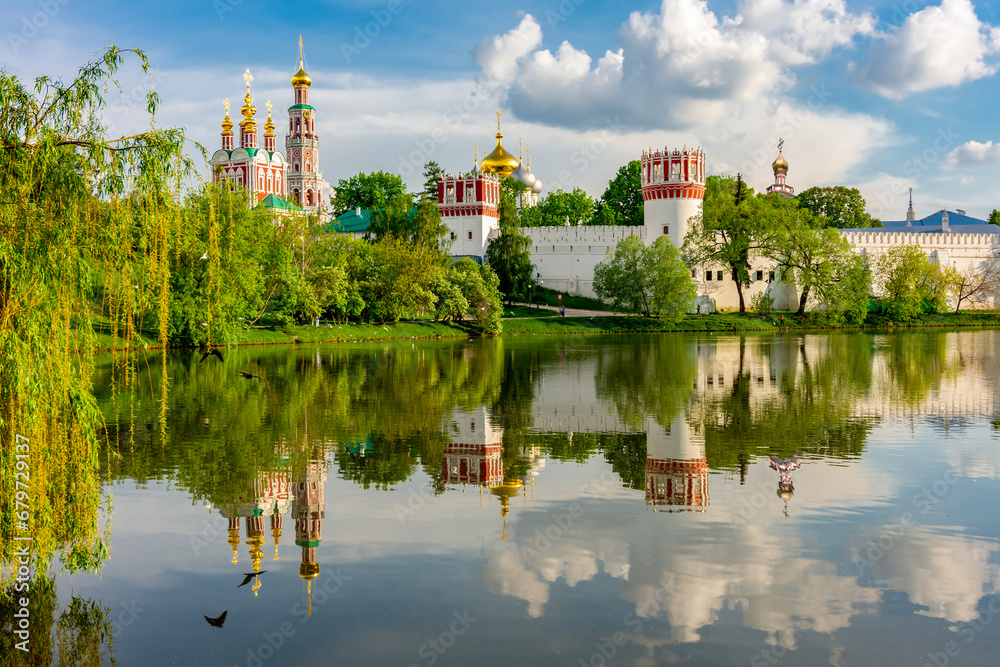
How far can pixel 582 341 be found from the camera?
41500mm

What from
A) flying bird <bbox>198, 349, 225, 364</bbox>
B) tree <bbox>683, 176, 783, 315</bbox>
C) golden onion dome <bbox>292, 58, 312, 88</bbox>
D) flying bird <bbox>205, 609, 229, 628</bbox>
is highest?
golden onion dome <bbox>292, 58, 312, 88</bbox>

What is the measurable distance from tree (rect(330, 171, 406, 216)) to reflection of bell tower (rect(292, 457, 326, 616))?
71.6 meters

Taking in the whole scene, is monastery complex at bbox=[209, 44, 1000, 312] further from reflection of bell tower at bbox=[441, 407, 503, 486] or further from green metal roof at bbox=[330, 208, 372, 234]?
reflection of bell tower at bbox=[441, 407, 503, 486]

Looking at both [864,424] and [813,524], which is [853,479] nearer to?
[813,524]

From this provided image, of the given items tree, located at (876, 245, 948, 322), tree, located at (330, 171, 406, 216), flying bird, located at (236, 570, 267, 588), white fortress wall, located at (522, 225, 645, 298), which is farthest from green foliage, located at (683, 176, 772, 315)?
flying bird, located at (236, 570, 267, 588)

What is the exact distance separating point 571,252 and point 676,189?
30.1 ft

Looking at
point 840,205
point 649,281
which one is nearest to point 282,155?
point 649,281

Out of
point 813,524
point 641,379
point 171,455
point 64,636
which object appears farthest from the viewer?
point 641,379

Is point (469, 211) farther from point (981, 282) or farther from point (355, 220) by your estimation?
point (981, 282)

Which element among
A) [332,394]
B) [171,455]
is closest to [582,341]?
[332,394]

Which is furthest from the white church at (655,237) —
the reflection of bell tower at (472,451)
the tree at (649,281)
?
the reflection of bell tower at (472,451)

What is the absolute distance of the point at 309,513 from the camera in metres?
8.84

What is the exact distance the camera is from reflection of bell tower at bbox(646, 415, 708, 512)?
9.26 metres

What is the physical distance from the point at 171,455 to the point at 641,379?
42.6 feet
